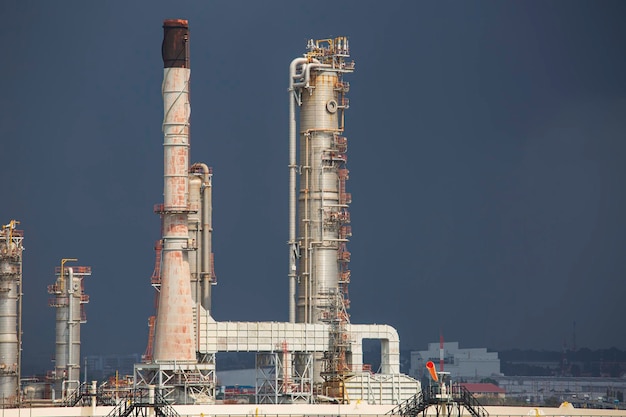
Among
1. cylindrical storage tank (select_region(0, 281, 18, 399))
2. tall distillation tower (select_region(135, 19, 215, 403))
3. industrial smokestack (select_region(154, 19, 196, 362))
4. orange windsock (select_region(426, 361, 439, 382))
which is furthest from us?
cylindrical storage tank (select_region(0, 281, 18, 399))

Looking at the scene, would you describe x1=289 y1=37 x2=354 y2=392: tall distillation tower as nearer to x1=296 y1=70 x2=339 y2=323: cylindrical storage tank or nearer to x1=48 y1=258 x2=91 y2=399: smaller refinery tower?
x1=296 y1=70 x2=339 y2=323: cylindrical storage tank

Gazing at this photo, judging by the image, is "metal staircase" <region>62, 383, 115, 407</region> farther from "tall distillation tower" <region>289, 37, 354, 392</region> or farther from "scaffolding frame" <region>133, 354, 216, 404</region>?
"tall distillation tower" <region>289, 37, 354, 392</region>

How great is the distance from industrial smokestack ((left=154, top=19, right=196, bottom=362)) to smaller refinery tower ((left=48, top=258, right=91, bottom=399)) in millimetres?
16754

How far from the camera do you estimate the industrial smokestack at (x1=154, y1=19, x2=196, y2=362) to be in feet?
335

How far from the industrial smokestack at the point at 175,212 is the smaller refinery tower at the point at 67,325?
16.8 metres

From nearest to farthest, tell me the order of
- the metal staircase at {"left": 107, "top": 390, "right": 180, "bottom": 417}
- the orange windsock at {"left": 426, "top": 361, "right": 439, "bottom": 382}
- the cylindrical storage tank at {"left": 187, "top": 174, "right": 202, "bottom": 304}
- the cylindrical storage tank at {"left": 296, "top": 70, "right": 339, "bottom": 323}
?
the orange windsock at {"left": 426, "top": 361, "right": 439, "bottom": 382}, the metal staircase at {"left": 107, "top": 390, "right": 180, "bottom": 417}, the cylindrical storage tank at {"left": 187, "top": 174, "right": 202, "bottom": 304}, the cylindrical storage tank at {"left": 296, "top": 70, "right": 339, "bottom": 323}

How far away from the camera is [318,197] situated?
116 m

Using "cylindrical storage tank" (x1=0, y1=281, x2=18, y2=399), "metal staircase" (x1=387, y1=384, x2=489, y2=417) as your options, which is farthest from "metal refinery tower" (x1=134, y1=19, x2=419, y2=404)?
"metal staircase" (x1=387, y1=384, x2=489, y2=417)

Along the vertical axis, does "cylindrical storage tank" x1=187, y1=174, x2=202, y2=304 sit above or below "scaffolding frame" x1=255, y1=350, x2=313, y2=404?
above

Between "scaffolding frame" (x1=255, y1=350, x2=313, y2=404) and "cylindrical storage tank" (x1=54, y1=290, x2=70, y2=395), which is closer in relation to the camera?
"scaffolding frame" (x1=255, y1=350, x2=313, y2=404)

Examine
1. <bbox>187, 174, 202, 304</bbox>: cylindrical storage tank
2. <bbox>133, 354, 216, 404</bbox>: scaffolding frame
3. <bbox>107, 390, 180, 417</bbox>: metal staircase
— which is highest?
<bbox>187, 174, 202, 304</bbox>: cylindrical storage tank

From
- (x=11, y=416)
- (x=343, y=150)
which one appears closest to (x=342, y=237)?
(x=343, y=150)

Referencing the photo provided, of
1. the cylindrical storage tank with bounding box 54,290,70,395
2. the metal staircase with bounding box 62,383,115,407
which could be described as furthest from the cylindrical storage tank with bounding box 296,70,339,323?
the cylindrical storage tank with bounding box 54,290,70,395

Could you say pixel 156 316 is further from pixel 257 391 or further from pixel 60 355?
pixel 60 355
